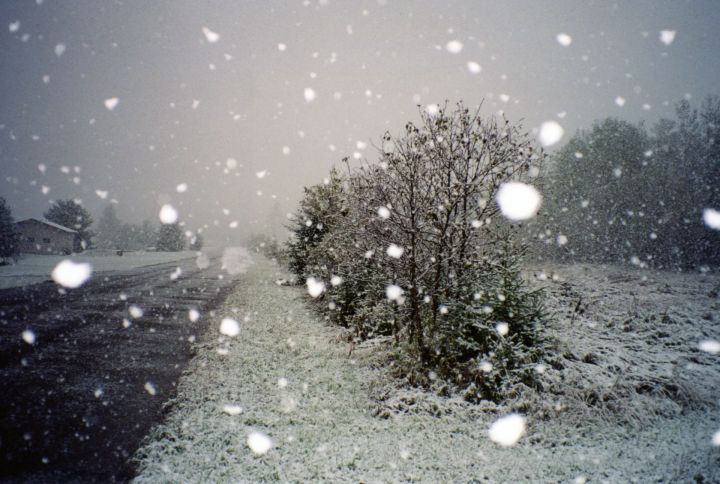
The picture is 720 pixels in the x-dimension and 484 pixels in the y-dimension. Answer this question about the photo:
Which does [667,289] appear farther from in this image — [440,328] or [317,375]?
[317,375]

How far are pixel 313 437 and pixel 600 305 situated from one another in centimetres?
1011

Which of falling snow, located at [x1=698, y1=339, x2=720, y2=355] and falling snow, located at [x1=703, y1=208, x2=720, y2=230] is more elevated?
falling snow, located at [x1=703, y1=208, x2=720, y2=230]

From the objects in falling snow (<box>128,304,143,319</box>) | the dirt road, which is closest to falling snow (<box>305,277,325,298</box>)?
the dirt road

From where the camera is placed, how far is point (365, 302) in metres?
9.30

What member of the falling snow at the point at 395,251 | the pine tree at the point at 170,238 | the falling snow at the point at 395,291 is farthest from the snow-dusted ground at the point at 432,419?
the pine tree at the point at 170,238

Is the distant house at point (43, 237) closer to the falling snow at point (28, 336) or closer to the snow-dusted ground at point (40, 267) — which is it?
the snow-dusted ground at point (40, 267)

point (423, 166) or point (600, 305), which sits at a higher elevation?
point (423, 166)

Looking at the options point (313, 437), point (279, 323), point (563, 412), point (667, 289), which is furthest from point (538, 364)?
point (667, 289)

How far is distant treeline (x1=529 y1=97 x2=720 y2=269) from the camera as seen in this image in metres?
23.0

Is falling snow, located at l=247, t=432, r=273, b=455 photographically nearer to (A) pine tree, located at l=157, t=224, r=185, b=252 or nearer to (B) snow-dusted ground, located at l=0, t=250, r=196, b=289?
(B) snow-dusted ground, located at l=0, t=250, r=196, b=289

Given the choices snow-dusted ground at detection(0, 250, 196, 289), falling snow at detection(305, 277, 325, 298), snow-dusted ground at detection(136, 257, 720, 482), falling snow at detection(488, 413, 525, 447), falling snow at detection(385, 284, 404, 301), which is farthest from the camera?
snow-dusted ground at detection(0, 250, 196, 289)

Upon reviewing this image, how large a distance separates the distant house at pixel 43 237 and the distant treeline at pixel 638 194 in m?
68.9

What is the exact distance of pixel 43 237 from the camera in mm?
51031

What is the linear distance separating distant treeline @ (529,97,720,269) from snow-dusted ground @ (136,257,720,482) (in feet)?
62.0
